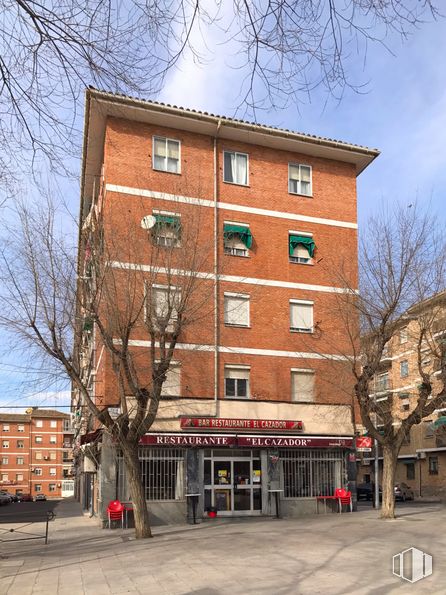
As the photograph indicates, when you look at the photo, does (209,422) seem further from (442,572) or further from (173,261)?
(442,572)

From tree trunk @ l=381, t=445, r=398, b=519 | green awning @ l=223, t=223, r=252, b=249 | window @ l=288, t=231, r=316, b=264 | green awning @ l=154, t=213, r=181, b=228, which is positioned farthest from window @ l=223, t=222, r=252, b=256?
tree trunk @ l=381, t=445, r=398, b=519

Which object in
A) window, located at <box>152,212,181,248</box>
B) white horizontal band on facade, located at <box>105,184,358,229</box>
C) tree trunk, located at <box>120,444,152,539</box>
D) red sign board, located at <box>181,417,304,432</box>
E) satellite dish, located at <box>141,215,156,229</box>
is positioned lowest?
tree trunk, located at <box>120,444,152,539</box>

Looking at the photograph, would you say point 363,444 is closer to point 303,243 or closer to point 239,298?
point 239,298

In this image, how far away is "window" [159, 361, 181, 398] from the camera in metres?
23.0

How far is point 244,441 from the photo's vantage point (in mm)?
22578

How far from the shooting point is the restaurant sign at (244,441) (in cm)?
2144

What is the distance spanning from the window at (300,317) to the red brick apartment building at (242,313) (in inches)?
2.2

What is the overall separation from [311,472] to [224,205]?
10.8 meters

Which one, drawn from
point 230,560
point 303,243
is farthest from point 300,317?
point 230,560

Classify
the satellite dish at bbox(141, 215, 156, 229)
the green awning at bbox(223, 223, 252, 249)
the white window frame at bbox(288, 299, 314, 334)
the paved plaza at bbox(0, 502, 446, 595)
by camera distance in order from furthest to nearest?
the white window frame at bbox(288, 299, 314, 334)
the green awning at bbox(223, 223, 252, 249)
the satellite dish at bbox(141, 215, 156, 229)
the paved plaza at bbox(0, 502, 446, 595)

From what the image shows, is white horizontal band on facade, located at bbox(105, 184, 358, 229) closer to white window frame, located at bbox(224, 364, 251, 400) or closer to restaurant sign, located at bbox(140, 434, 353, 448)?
white window frame, located at bbox(224, 364, 251, 400)

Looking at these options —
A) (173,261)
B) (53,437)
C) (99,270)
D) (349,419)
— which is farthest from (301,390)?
(53,437)

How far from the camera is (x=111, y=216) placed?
22.4 meters

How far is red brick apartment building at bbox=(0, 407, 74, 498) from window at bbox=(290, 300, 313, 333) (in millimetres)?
76727
